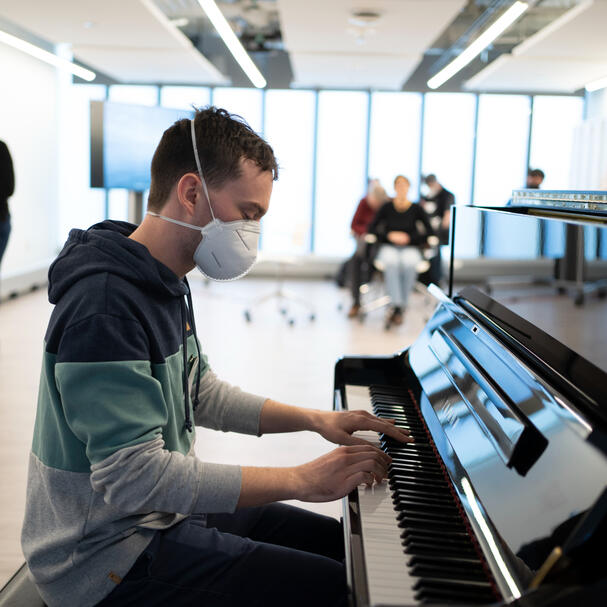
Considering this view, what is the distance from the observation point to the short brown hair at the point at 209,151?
136cm

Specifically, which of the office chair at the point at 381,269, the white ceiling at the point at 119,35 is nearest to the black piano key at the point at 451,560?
the office chair at the point at 381,269

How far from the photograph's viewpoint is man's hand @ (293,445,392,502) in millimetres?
1269

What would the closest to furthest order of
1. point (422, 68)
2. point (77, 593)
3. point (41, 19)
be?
point (77, 593), point (41, 19), point (422, 68)

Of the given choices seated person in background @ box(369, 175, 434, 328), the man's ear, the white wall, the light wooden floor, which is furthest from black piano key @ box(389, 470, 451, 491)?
the white wall

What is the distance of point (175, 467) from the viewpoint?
1.21 m

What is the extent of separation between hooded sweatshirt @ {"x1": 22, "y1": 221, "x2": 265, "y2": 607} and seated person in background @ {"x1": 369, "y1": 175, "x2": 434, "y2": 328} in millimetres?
5630

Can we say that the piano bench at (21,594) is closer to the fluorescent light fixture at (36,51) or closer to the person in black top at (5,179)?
the person in black top at (5,179)

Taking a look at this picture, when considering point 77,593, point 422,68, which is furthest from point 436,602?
point 422,68

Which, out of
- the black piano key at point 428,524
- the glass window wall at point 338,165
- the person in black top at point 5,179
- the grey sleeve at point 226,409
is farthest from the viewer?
the glass window wall at point 338,165

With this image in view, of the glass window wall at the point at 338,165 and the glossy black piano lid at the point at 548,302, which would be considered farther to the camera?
the glass window wall at the point at 338,165

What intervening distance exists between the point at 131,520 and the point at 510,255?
1418mm

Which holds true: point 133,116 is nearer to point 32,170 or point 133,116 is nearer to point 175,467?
point 32,170

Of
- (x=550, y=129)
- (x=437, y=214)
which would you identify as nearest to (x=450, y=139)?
(x=550, y=129)

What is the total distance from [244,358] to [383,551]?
4251 millimetres
